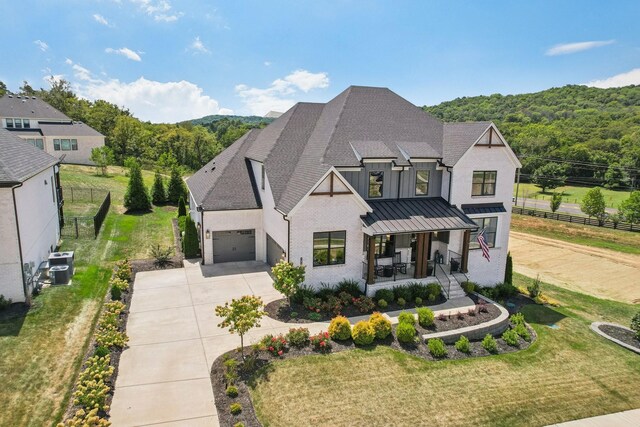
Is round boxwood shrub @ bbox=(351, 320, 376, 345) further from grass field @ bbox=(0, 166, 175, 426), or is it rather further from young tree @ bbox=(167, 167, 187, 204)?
young tree @ bbox=(167, 167, 187, 204)

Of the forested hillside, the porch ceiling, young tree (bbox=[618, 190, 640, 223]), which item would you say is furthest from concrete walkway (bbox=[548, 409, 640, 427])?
the forested hillside

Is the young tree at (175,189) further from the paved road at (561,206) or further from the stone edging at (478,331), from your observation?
the paved road at (561,206)

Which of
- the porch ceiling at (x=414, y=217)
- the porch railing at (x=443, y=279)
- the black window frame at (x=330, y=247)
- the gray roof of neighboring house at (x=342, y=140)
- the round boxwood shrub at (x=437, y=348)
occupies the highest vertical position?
the gray roof of neighboring house at (x=342, y=140)

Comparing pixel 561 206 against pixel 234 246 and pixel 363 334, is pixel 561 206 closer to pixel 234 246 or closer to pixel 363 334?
pixel 234 246

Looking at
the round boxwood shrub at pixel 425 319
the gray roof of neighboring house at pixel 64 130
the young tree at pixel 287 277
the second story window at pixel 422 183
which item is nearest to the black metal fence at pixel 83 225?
the young tree at pixel 287 277

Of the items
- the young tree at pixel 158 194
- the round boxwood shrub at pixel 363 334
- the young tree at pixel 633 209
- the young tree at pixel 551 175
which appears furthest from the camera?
the young tree at pixel 551 175

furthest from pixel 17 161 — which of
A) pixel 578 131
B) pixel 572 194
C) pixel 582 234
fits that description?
pixel 578 131
